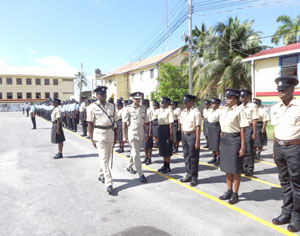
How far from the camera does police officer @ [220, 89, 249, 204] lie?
453 cm

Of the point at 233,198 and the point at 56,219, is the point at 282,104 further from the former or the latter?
the point at 56,219

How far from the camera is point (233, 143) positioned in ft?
15.1

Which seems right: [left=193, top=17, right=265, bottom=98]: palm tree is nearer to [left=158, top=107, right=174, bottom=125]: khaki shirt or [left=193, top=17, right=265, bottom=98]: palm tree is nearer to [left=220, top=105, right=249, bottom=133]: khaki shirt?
[left=158, top=107, right=174, bottom=125]: khaki shirt

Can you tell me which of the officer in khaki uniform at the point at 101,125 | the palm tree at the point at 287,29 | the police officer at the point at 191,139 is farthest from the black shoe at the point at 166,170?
the palm tree at the point at 287,29

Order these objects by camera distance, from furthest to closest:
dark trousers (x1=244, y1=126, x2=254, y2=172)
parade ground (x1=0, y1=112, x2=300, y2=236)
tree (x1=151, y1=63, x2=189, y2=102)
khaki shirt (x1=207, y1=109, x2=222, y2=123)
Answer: tree (x1=151, y1=63, x2=189, y2=102), khaki shirt (x1=207, y1=109, x2=222, y2=123), dark trousers (x1=244, y1=126, x2=254, y2=172), parade ground (x1=0, y1=112, x2=300, y2=236)

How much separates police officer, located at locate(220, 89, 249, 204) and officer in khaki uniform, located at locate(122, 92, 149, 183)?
6.40 feet

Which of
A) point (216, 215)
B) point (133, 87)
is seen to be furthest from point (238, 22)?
point (216, 215)

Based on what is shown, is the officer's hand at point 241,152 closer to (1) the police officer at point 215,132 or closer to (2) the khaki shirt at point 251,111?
(2) the khaki shirt at point 251,111

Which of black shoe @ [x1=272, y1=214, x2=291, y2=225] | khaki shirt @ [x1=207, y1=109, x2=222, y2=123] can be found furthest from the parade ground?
khaki shirt @ [x1=207, y1=109, x2=222, y2=123]

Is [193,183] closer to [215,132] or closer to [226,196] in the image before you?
[226,196]

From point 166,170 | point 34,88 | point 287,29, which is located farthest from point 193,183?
point 34,88

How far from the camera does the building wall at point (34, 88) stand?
6128cm

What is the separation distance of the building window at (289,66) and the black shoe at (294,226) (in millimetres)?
15458

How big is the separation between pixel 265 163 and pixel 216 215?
13.8ft
